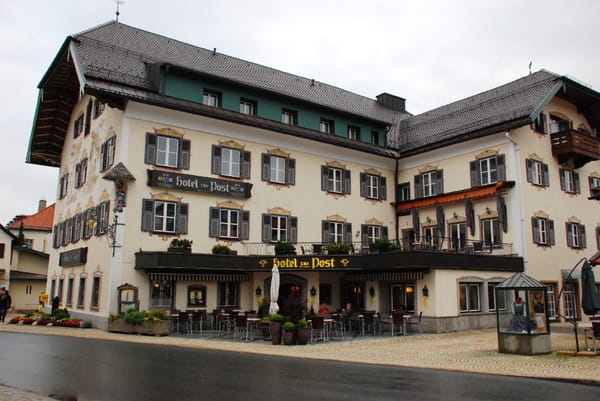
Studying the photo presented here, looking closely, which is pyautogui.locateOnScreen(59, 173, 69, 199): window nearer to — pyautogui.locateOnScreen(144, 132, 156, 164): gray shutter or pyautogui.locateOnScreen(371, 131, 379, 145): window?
pyautogui.locateOnScreen(144, 132, 156, 164): gray shutter

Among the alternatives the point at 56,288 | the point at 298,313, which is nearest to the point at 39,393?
the point at 298,313

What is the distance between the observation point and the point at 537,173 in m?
28.8

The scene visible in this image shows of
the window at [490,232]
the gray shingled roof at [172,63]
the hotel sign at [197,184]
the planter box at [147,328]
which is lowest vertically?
the planter box at [147,328]

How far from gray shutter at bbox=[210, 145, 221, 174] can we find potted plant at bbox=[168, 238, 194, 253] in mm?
4141

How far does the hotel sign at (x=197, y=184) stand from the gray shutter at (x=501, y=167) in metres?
12.8

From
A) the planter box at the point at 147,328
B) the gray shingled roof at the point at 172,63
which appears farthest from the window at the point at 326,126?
the planter box at the point at 147,328

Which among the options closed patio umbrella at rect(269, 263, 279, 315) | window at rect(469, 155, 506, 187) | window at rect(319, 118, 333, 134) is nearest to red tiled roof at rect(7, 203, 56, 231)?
window at rect(319, 118, 333, 134)

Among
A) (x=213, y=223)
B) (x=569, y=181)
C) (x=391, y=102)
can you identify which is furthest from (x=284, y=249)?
(x=391, y=102)

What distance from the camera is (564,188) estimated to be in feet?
100

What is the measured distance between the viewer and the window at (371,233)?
31828mm

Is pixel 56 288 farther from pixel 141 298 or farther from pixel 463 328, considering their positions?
pixel 463 328

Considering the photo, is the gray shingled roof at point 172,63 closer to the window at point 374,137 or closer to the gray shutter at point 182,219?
the window at point 374,137

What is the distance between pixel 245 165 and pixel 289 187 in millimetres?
2884

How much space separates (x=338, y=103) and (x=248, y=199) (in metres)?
10.8
